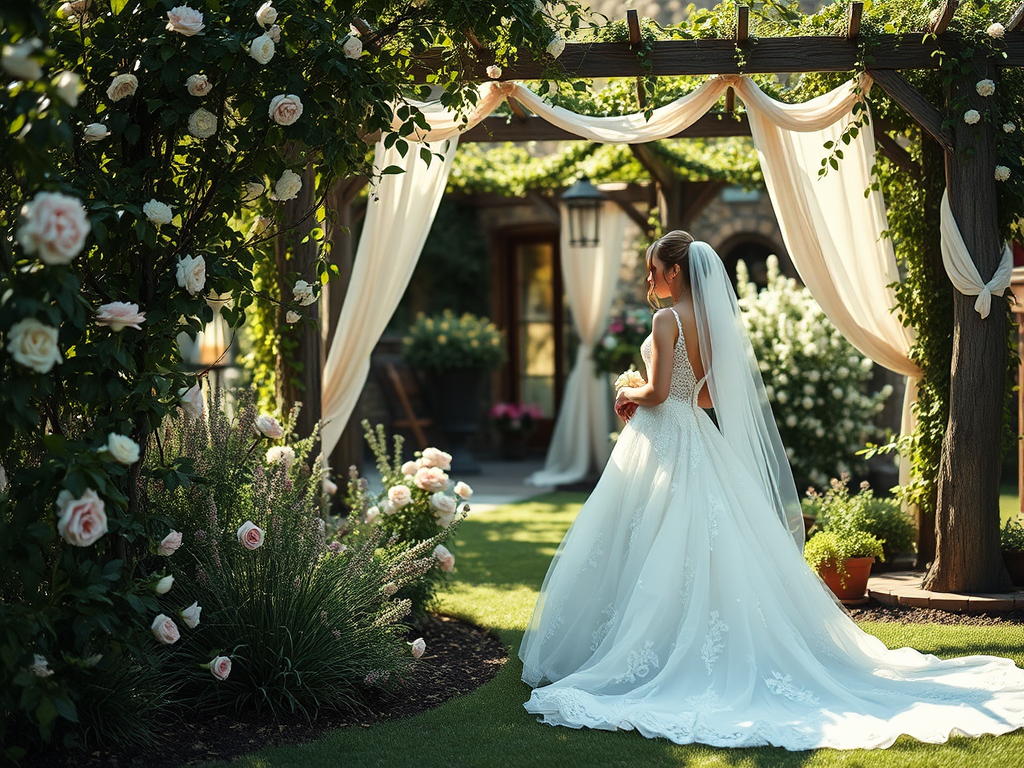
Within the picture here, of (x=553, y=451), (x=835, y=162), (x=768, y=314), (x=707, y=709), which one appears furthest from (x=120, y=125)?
(x=553, y=451)

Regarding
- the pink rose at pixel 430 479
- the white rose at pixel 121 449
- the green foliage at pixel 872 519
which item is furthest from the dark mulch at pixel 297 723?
the green foliage at pixel 872 519

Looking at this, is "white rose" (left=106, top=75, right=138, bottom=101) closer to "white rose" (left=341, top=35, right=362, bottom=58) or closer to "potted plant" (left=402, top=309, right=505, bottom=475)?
"white rose" (left=341, top=35, right=362, bottom=58)

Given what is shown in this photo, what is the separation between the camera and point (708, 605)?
3.62m

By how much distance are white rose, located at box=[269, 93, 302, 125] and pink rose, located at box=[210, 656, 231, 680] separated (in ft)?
5.45

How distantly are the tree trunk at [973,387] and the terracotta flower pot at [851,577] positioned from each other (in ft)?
1.18

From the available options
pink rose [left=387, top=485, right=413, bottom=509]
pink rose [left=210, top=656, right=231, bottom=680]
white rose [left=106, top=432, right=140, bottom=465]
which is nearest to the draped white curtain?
pink rose [left=387, top=485, right=413, bottom=509]

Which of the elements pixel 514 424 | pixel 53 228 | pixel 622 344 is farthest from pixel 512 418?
pixel 53 228

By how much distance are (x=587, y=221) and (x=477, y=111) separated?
165 inches

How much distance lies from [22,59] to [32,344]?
0.63 m

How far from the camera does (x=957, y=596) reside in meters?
4.81

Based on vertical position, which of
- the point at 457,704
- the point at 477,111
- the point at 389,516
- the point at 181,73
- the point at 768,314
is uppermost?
the point at 477,111

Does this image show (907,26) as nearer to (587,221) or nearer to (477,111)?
(477,111)

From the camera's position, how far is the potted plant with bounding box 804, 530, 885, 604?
4953 millimetres

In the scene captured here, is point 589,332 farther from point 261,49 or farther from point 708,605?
point 261,49
